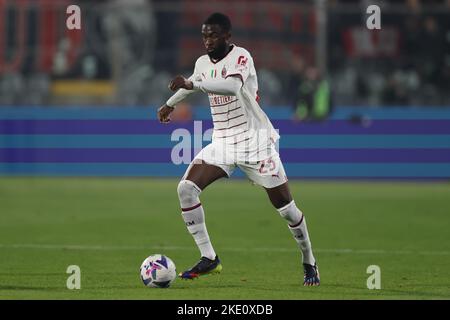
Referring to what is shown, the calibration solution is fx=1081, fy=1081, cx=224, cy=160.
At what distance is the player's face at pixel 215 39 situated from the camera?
9875mm

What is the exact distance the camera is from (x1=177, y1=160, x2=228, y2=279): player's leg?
9.98 metres

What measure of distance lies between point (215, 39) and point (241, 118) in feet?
2.61

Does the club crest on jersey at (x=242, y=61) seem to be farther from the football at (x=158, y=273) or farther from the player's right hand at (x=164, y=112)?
the football at (x=158, y=273)

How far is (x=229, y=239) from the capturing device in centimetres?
1403

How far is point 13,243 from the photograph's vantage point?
523 inches

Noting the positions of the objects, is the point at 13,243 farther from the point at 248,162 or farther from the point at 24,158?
the point at 24,158

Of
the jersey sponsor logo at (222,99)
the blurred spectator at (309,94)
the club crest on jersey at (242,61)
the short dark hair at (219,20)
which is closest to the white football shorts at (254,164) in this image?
the jersey sponsor logo at (222,99)

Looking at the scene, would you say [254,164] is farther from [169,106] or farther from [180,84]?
[180,84]

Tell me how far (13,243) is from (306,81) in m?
12.1

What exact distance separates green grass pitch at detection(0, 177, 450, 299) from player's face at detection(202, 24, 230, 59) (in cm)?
213

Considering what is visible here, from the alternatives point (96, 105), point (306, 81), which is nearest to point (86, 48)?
point (96, 105)

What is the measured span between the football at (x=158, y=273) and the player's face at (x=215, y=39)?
1987 millimetres

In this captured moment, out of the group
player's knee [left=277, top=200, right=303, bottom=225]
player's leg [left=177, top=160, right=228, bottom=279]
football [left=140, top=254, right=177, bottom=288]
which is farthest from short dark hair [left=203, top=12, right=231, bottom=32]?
football [left=140, top=254, right=177, bottom=288]
